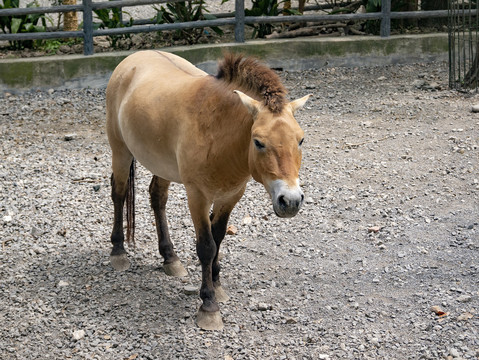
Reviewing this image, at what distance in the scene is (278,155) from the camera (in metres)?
3.62

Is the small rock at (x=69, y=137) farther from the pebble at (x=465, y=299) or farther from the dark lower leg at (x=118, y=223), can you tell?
the pebble at (x=465, y=299)

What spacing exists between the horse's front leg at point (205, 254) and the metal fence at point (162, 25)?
6.33m

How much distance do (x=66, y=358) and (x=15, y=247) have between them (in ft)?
5.53

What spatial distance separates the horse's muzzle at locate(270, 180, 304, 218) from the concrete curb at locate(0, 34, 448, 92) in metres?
6.63

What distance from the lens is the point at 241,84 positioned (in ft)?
13.3

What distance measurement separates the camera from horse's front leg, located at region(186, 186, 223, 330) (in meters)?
4.22

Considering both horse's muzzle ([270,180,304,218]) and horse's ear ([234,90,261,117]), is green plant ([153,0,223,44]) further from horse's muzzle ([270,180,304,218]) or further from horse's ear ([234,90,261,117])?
horse's muzzle ([270,180,304,218])

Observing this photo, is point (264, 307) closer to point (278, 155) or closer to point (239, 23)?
point (278, 155)

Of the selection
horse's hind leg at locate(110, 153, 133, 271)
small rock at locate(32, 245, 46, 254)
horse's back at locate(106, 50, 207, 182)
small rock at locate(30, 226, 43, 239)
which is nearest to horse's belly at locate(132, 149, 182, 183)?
horse's back at locate(106, 50, 207, 182)

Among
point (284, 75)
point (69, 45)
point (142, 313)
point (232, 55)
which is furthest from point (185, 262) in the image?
point (69, 45)

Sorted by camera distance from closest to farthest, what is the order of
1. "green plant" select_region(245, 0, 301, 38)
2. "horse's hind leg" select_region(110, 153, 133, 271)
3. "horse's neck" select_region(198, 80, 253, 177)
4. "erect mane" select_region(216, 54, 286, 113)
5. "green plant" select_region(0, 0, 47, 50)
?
"erect mane" select_region(216, 54, 286, 113) → "horse's neck" select_region(198, 80, 253, 177) → "horse's hind leg" select_region(110, 153, 133, 271) → "green plant" select_region(0, 0, 47, 50) → "green plant" select_region(245, 0, 301, 38)

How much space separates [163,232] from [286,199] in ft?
5.84

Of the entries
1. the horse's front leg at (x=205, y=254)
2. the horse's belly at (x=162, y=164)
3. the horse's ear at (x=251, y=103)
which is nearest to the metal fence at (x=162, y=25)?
the horse's belly at (x=162, y=164)

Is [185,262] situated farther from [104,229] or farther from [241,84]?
[241,84]
